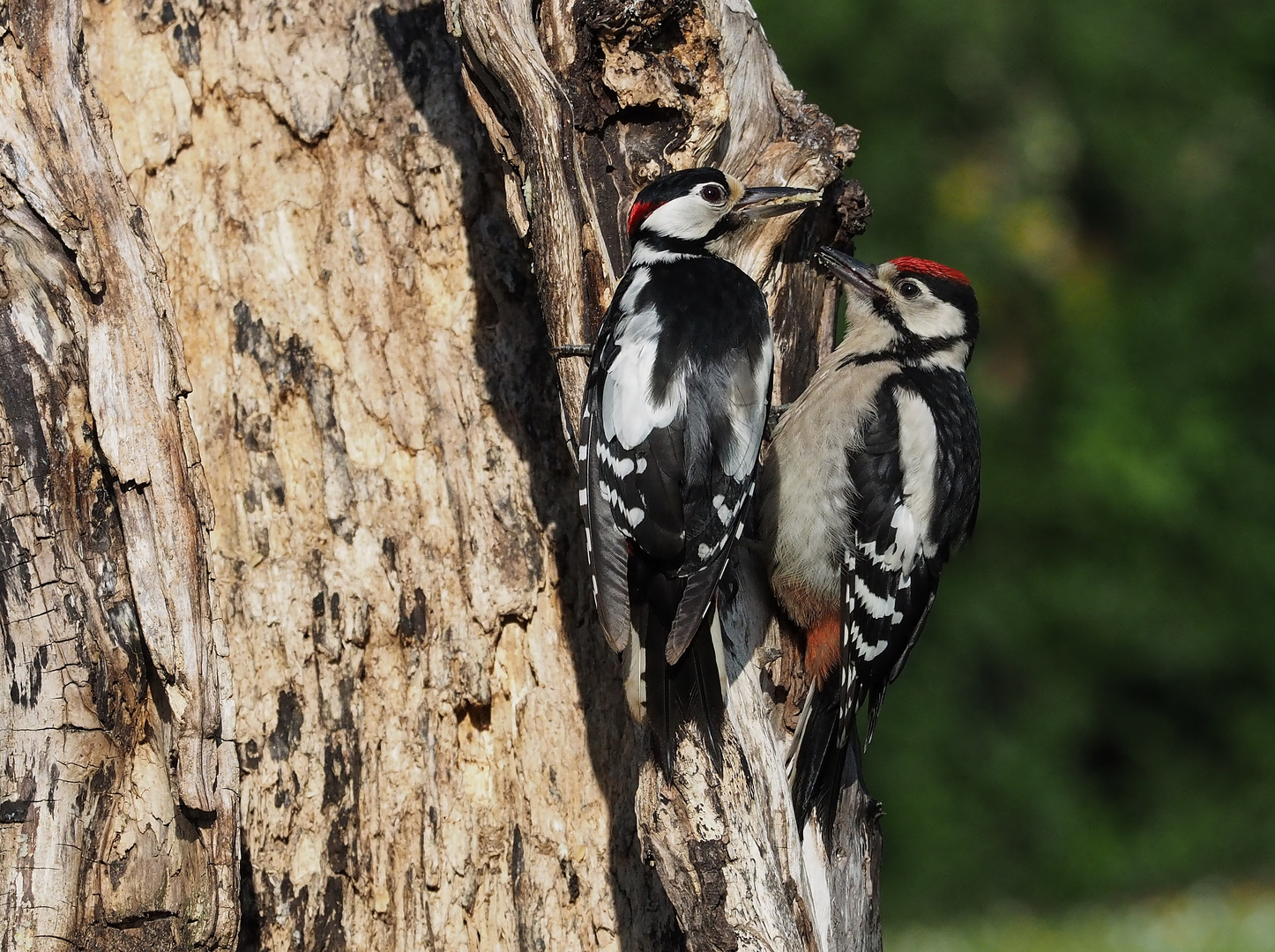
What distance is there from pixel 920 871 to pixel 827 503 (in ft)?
16.8

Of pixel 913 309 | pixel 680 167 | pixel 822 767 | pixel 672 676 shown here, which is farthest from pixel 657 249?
pixel 822 767

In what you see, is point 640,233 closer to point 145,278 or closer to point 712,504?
point 712,504

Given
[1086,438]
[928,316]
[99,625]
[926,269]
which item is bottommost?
[99,625]

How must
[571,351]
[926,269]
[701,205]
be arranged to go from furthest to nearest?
[926,269]
[701,205]
[571,351]

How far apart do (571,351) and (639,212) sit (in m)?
0.37

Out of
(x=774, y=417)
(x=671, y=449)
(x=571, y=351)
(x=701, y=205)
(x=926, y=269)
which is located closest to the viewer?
(x=671, y=449)

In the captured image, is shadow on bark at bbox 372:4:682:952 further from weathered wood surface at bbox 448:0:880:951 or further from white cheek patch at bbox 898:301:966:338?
white cheek patch at bbox 898:301:966:338

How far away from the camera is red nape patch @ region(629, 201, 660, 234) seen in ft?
10.3

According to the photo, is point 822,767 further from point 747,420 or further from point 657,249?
point 657,249

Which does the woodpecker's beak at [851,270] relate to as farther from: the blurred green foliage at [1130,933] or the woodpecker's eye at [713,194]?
the blurred green foliage at [1130,933]

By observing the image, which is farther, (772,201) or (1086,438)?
(1086,438)

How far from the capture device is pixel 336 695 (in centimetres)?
324

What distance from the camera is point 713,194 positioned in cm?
321

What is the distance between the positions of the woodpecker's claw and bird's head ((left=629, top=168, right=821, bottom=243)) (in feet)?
1.03
